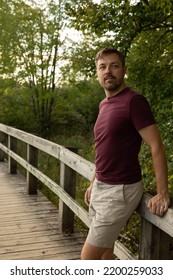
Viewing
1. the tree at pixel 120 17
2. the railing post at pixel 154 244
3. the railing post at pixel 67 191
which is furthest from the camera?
the tree at pixel 120 17

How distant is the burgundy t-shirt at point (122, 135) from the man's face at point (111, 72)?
0.07 metres

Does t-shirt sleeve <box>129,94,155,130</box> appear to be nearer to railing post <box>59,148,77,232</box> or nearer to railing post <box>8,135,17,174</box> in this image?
railing post <box>59,148,77,232</box>

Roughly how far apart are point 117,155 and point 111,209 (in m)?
0.38

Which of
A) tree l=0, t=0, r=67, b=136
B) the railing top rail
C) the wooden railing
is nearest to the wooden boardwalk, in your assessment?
the wooden railing

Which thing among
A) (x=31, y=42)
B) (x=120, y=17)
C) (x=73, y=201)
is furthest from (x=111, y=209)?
(x=31, y=42)

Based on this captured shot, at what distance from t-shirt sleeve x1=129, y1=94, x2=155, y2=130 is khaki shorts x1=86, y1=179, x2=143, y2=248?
0.46 m

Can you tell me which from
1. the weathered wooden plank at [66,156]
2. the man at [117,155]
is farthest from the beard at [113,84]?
the weathered wooden plank at [66,156]

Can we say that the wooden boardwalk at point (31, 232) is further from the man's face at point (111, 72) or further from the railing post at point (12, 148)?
the man's face at point (111, 72)

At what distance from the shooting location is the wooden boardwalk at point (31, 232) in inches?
154

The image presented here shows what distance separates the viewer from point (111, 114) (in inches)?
92.0

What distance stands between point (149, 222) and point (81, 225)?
3727mm

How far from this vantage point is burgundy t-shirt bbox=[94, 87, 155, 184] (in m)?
2.20

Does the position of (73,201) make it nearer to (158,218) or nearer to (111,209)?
(111,209)
